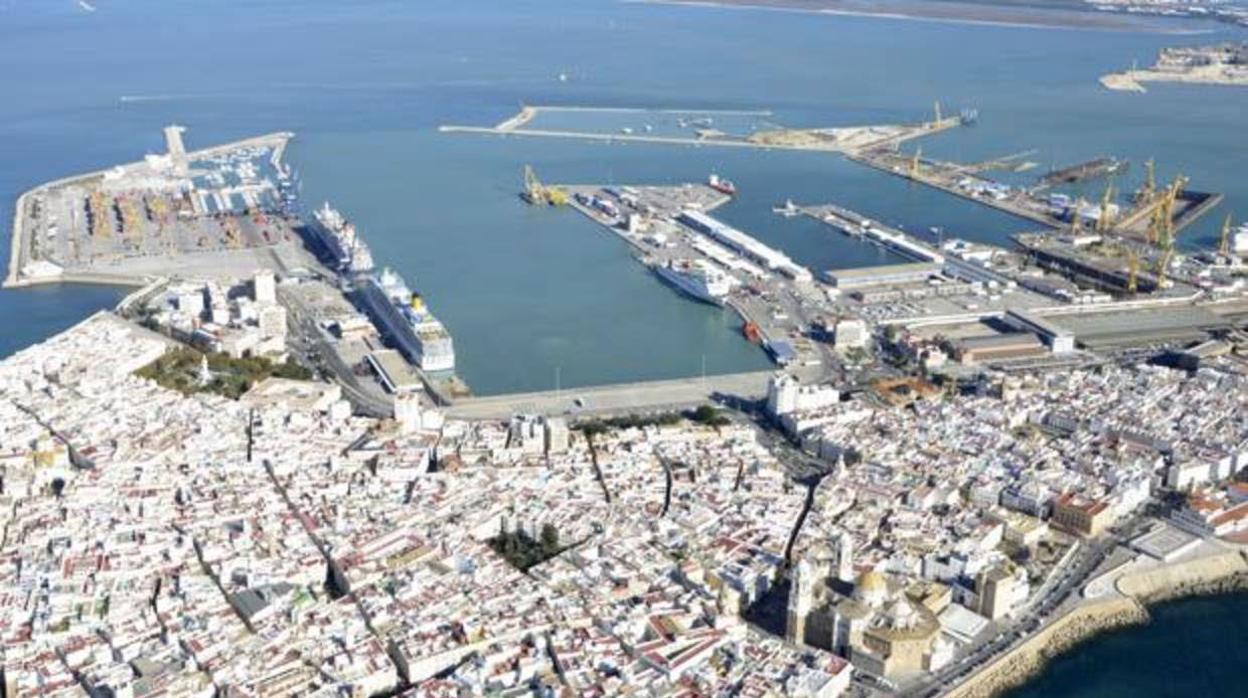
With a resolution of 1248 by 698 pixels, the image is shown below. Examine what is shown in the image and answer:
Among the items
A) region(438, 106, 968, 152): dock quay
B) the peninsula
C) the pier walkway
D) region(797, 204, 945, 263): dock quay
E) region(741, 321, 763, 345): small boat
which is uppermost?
the peninsula

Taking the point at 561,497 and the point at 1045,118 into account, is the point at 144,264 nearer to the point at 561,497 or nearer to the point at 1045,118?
the point at 561,497

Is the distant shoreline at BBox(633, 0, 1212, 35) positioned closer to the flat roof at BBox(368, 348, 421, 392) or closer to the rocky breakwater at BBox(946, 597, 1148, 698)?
the flat roof at BBox(368, 348, 421, 392)

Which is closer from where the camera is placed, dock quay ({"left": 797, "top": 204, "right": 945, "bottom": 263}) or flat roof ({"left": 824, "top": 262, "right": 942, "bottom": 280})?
flat roof ({"left": 824, "top": 262, "right": 942, "bottom": 280})

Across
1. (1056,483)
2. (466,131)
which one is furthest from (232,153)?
(1056,483)

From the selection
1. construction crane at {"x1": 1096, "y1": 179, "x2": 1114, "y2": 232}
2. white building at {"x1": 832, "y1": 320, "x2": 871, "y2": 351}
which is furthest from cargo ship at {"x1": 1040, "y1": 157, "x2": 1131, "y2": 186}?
white building at {"x1": 832, "y1": 320, "x2": 871, "y2": 351}

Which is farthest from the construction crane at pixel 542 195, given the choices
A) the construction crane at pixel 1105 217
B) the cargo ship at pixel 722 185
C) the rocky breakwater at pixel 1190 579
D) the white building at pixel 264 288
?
the rocky breakwater at pixel 1190 579

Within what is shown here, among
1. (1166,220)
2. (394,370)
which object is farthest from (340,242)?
(1166,220)
